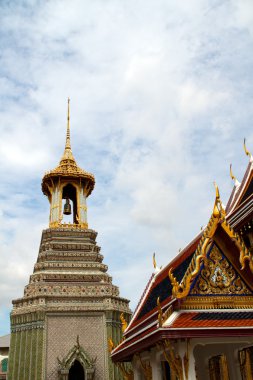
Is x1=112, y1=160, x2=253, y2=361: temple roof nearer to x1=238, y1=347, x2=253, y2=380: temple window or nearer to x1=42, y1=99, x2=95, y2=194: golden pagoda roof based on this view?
x1=238, y1=347, x2=253, y2=380: temple window

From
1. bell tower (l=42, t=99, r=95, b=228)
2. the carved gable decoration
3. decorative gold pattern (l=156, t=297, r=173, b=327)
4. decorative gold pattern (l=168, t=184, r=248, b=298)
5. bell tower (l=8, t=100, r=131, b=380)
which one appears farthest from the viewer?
bell tower (l=42, t=99, r=95, b=228)

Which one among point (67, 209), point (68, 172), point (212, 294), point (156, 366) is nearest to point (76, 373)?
point (67, 209)

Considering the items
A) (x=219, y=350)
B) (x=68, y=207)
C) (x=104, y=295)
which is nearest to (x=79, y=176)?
Answer: (x=68, y=207)

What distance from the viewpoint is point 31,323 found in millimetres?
22375

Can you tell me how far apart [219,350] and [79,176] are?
21760 millimetres

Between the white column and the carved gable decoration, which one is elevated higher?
the carved gable decoration

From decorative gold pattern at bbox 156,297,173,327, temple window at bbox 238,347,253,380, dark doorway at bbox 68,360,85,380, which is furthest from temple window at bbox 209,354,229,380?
dark doorway at bbox 68,360,85,380

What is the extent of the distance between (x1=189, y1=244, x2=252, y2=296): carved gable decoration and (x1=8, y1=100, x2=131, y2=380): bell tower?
14.9m

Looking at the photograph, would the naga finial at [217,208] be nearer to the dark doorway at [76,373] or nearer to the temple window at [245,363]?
the temple window at [245,363]

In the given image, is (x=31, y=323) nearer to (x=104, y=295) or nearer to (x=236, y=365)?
(x=104, y=295)

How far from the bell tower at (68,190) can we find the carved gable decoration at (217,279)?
19914 mm

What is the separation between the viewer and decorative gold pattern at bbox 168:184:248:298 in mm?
8359

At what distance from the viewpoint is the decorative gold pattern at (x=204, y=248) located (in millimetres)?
8359

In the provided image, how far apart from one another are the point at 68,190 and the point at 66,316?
1113cm
